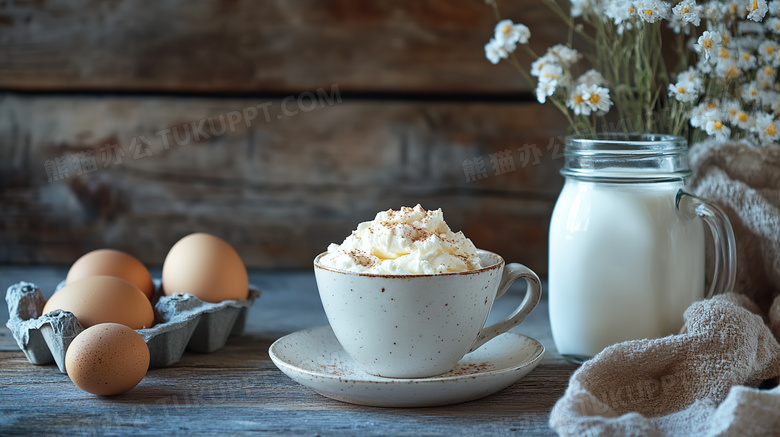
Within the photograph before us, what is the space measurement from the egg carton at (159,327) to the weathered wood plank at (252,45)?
0.63 m

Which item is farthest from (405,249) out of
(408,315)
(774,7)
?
(774,7)

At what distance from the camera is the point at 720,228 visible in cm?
93

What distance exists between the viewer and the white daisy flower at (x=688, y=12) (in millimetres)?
911

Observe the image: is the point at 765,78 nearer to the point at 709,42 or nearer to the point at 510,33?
the point at 709,42

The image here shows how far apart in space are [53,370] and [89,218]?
72 cm

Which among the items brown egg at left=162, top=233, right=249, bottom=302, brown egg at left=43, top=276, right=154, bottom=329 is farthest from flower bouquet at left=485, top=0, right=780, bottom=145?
brown egg at left=43, top=276, right=154, bottom=329

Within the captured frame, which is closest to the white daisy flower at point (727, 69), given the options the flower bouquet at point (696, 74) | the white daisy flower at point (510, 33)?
the flower bouquet at point (696, 74)

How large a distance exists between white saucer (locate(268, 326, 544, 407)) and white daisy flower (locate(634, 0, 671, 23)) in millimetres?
434

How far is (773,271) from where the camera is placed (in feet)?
3.28

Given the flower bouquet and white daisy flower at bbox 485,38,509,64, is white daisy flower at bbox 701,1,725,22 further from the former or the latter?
white daisy flower at bbox 485,38,509,64

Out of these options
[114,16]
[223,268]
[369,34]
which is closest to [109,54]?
[114,16]

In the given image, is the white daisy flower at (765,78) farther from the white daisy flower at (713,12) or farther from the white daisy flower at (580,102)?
the white daisy flower at (580,102)

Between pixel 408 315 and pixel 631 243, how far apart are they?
0.32 m

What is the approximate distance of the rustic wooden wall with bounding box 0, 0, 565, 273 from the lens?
1496 mm
